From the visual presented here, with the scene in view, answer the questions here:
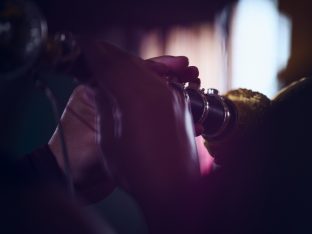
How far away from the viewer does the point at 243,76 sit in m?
2.13

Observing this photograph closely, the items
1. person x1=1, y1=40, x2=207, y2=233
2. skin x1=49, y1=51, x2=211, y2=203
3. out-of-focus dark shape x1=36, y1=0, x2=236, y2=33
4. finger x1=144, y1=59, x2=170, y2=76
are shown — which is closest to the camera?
person x1=1, y1=40, x2=207, y2=233

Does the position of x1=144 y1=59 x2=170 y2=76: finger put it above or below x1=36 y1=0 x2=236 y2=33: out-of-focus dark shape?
above

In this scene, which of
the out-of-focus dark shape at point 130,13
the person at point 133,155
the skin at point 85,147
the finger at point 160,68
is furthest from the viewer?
the out-of-focus dark shape at point 130,13

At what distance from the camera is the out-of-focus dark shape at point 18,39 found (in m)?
0.33

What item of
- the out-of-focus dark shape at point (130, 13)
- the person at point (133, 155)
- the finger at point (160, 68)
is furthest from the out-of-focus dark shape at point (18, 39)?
the out-of-focus dark shape at point (130, 13)

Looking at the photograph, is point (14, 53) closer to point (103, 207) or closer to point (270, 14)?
point (103, 207)

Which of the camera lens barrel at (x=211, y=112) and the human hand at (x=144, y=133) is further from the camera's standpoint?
the camera lens barrel at (x=211, y=112)

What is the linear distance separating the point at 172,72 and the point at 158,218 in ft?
0.84

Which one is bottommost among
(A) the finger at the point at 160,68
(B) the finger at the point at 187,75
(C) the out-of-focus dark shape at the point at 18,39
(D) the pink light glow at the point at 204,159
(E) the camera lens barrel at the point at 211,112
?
(D) the pink light glow at the point at 204,159

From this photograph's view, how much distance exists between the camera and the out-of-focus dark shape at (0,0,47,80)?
333 mm

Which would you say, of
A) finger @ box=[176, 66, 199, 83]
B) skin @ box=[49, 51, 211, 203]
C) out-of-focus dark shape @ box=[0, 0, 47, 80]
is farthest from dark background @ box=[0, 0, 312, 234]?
out-of-focus dark shape @ box=[0, 0, 47, 80]

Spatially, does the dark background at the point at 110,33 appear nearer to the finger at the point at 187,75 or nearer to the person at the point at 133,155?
the finger at the point at 187,75

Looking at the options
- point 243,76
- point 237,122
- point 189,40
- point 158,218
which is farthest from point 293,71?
point 158,218

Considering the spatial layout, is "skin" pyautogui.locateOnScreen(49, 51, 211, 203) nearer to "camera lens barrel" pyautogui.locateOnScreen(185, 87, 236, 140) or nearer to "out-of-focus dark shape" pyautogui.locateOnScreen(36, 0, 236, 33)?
"camera lens barrel" pyautogui.locateOnScreen(185, 87, 236, 140)
